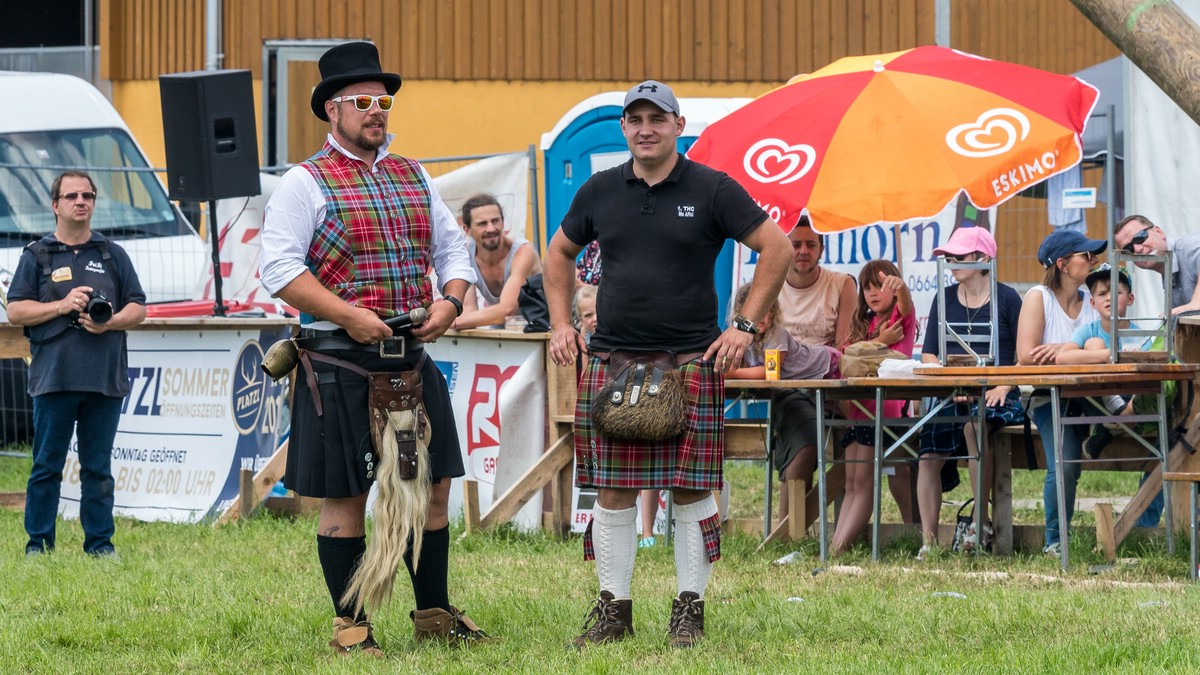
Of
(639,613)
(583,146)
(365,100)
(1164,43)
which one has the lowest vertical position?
(639,613)

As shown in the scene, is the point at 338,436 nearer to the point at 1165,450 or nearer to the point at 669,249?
the point at 669,249

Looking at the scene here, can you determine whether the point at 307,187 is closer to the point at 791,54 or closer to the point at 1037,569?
the point at 1037,569

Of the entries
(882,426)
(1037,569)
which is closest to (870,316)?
(882,426)

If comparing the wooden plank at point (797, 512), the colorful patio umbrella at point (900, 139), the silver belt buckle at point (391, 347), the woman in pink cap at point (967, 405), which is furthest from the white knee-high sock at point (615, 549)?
the colorful patio umbrella at point (900, 139)

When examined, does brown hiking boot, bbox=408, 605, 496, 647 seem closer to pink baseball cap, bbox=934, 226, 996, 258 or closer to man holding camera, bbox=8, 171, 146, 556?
man holding camera, bbox=8, 171, 146, 556

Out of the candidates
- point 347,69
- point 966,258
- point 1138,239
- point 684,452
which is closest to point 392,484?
point 684,452

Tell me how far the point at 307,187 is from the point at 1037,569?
12.7 ft

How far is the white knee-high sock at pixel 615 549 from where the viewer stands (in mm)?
5988

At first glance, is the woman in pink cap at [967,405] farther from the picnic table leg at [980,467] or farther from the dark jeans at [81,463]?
the dark jeans at [81,463]

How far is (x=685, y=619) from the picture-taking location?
5859 millimetres

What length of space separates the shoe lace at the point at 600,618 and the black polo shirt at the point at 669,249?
888 millimetres

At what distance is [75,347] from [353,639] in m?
3.27

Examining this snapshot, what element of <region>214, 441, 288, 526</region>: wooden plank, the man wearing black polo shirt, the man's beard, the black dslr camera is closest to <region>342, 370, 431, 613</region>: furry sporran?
the man wearing black polo shirt

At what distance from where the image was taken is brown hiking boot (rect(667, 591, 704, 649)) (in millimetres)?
5805
